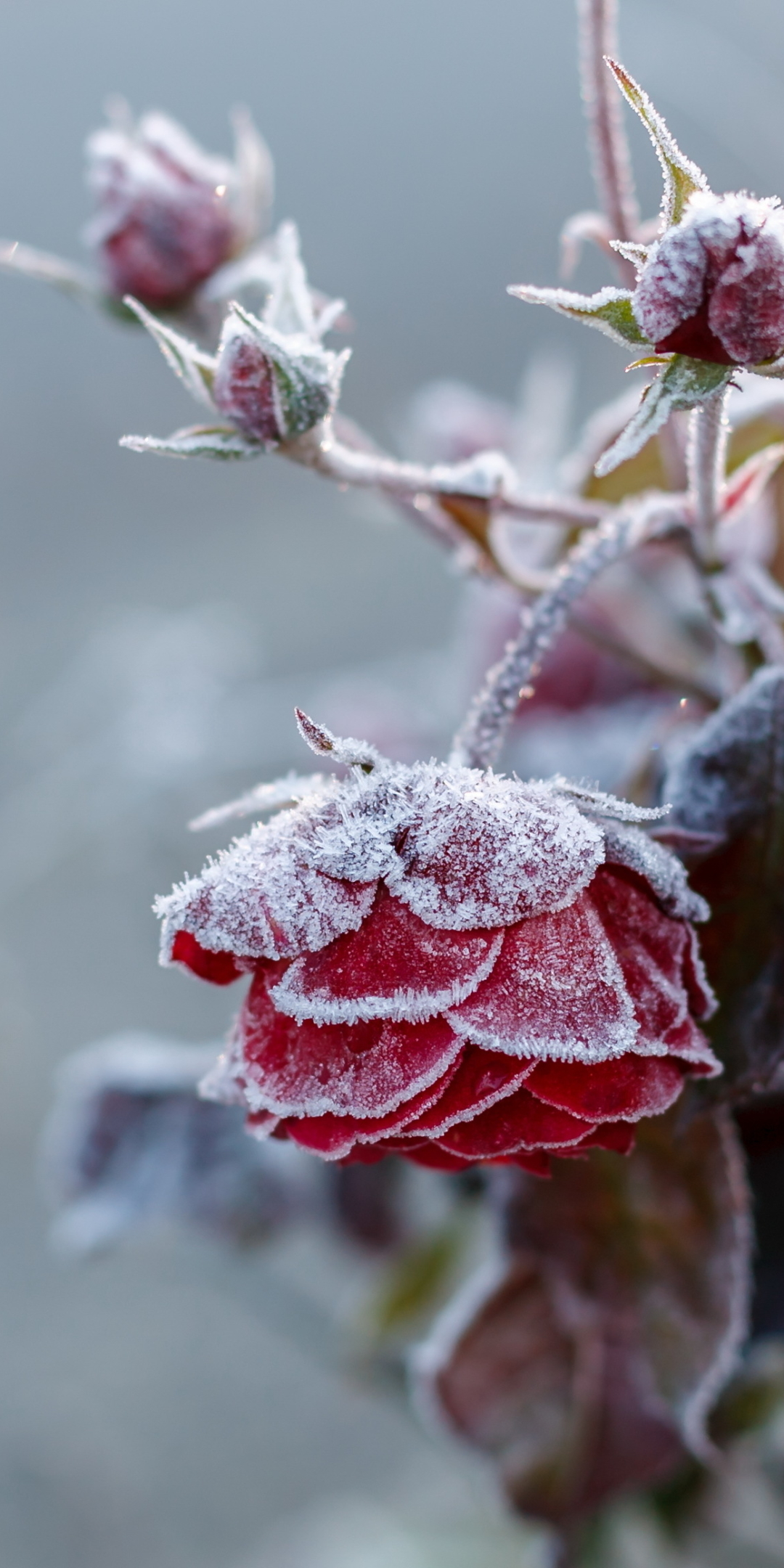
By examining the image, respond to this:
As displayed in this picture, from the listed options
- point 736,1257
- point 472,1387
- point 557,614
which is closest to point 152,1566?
point 472,1387

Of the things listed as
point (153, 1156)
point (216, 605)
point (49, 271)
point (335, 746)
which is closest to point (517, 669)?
point (335, 746)

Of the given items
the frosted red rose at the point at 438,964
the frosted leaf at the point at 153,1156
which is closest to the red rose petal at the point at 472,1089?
the frosted red rose at the point at 438,964

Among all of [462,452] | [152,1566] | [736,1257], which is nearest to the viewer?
[736,1257]

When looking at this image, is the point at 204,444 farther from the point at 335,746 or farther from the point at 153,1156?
the point at 153,1156

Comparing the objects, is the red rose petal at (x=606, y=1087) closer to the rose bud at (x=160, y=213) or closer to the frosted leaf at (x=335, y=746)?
the frosted leaf at (x=335, y=746)

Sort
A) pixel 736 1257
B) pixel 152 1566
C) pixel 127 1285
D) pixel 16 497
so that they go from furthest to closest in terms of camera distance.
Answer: pixel 16 497
pixel 127 1285
pixel 152 1566
pixel 736 1257

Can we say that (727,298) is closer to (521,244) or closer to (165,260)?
(165,260)

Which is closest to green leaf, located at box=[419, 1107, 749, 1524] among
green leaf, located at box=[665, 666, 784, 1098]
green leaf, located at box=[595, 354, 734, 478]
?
green leaf, located at box=[665, 666, 784, 1098]
